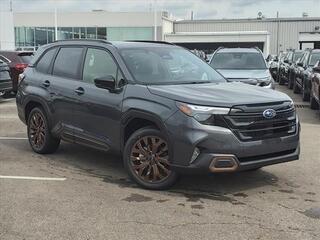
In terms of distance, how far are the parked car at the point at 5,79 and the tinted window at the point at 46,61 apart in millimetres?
8222

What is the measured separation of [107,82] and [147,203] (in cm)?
170

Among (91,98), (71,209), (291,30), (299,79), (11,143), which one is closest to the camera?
(71,209)

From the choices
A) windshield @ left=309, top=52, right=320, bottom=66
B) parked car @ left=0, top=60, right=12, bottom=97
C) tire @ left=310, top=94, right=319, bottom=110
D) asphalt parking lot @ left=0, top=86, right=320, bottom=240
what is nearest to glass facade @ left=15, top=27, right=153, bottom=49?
windshield @ left=309, top=52, right=320, bottom=66

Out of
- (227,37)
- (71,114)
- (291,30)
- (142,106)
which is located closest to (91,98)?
(71,114)

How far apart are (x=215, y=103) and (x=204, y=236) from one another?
161cm

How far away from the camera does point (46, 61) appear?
843cm

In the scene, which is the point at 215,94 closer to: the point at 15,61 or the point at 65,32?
the point at 15,61

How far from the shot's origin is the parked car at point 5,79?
1633 cm

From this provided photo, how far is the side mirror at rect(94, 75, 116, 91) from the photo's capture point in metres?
6.68

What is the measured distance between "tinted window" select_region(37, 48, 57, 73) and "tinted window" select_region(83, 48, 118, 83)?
1.09 m

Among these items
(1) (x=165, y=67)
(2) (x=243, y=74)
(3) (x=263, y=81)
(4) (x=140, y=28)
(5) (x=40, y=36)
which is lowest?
→ (3) (x=263, y=81)

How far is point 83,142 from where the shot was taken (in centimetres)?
736

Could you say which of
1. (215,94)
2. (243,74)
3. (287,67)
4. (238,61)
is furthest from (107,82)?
(287,67)

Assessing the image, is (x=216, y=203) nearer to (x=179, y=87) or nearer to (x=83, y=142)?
(x=179, y=87)
